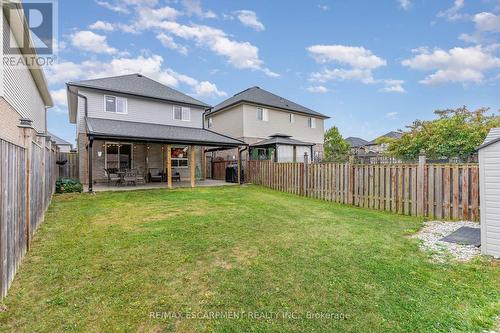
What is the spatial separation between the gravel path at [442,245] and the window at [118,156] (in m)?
15.8

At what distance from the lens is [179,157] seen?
59.3ft

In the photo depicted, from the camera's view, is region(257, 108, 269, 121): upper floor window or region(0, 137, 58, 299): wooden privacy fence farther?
region(257, 108, 269, 121): upper floor window

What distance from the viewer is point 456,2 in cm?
1234

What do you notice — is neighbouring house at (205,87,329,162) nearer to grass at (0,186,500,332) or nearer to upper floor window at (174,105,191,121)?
upper floor window at (174,105,191,121)

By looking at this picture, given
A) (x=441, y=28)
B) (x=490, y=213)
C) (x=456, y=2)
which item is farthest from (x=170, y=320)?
(x=441, y=28)

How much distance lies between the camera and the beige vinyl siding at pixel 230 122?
69.4ft

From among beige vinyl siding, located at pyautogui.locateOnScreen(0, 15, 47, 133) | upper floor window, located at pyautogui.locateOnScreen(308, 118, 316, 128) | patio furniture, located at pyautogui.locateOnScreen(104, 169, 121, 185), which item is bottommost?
patio furniture, located at pyautogui.locateOnScreen(104, 169, 121, 185)

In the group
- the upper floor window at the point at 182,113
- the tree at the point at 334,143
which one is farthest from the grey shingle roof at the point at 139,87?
the tree at the point at 334,143

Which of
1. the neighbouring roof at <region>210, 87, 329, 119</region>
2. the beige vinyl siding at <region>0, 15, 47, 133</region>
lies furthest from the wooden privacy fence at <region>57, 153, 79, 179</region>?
the neighbouring roof at <region>210, 87, 329, 119</region>

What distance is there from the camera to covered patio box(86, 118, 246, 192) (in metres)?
12.9

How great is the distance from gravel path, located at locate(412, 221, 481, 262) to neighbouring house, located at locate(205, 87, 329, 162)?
1222 cm

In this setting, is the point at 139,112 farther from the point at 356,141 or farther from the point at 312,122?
the point at 356,141

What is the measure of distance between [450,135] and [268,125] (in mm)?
14787

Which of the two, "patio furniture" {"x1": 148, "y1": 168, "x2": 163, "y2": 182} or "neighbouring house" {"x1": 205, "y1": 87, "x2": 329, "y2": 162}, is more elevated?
"neighbouring house" {"x1": 205, "y1": 87, "x2": 329, "y2": 162}
